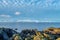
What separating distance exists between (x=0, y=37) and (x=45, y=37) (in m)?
0.69

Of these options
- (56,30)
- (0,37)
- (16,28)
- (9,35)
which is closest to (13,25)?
(16,28)

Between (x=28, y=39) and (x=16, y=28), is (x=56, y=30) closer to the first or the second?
(x=28, y=39)

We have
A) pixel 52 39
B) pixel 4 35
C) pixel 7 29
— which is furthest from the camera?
pixel 7 29

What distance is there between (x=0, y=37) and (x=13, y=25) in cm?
70

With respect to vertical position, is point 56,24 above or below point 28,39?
above

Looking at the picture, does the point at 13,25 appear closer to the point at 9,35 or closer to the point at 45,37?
the point at 9,35

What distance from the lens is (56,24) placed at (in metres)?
3.12

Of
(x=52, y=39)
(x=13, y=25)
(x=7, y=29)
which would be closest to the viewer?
(x=52, y=39)

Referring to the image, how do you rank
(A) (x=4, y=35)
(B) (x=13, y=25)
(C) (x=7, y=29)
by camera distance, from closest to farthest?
(A) (x=4, y=35) → (C) (x=7, y=29) → (B) (x=13, y=25)

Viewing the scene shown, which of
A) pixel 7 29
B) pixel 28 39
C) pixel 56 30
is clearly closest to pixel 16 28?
pixel 7 29

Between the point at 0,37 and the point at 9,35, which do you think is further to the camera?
the point at 9,35

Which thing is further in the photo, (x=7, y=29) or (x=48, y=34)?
(x=7, y=29)

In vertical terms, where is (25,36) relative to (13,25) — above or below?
below

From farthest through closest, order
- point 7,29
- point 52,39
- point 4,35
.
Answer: point 7,29, point 4,35, point 52,39
